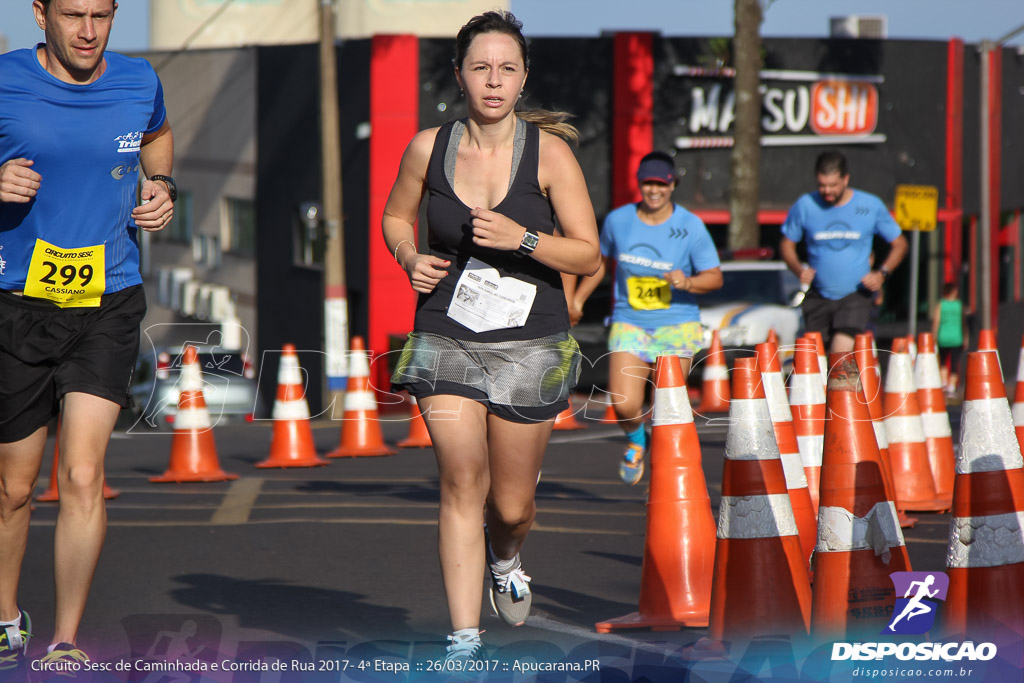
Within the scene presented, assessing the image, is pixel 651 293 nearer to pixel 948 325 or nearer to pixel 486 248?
pixel 486 248

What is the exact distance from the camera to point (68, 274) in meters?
4.58

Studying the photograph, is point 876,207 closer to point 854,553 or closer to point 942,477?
point 942,477

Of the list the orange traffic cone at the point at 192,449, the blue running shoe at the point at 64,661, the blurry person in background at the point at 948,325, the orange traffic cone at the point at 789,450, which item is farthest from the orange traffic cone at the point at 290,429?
the blurry person in background at the point at 948,325

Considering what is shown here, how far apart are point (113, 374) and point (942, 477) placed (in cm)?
543

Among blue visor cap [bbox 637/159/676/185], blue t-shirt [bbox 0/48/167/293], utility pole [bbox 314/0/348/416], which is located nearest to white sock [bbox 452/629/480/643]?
blue t-shirt [bbox 0/48/167/293]

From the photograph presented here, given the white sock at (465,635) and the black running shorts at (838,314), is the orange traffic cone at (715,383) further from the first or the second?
Result: the white sock at (465,635)

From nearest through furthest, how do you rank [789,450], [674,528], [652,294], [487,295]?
1. [487,295]
2. [674,528]
3. [789,450]
4. [652,294]

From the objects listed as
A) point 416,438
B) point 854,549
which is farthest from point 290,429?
point 854,549

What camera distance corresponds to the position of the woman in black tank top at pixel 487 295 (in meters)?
4.61

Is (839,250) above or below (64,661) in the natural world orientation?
above

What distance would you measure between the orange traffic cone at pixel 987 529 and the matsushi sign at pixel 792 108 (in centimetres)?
2121

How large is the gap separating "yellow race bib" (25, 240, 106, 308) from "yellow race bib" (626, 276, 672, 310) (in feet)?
14.2

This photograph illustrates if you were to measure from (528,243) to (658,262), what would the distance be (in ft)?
13.0

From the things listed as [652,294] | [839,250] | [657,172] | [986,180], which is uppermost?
[986,180]
